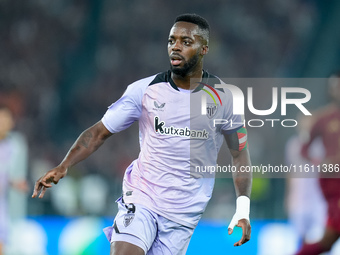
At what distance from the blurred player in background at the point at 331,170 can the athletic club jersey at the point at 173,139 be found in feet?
7.67

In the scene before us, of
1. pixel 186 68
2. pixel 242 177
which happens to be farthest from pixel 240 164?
pixel 186 68

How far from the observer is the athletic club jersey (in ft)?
15.0

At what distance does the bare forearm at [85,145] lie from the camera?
4579 millimetres

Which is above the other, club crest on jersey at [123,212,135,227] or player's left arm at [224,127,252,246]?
player's left arm at [224,127,252,246]

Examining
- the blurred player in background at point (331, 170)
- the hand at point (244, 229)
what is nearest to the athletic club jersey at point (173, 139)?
the hand at point (244, 229)

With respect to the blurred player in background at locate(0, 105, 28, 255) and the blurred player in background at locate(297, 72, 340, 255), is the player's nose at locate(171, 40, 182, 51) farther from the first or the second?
the blurred player in background at locate(0, 105, 28, 255)

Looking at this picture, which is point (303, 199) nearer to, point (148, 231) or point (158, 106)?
point (158, 106)

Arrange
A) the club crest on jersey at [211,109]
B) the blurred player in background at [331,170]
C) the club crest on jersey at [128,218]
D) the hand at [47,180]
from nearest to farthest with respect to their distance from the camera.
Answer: the hand at [47,180], the club crest on jersey at [128,218], the club crest on jersey at [211,109], the blurred player in background at [331,170]

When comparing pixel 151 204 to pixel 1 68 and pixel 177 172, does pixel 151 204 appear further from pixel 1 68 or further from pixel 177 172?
pixel 1 68

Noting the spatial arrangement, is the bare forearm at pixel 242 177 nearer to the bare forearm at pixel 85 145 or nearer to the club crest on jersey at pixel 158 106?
the club crest on jersey at pixel 158 106

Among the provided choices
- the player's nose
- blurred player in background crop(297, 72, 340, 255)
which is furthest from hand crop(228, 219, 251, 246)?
blurred player in background crop(297, 72, 340, 255)

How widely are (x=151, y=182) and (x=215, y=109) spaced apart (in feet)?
2.13

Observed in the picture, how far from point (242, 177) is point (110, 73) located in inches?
460

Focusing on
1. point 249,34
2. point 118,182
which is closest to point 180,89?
point 118,182
